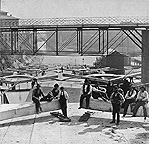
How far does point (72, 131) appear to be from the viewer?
9281 mm

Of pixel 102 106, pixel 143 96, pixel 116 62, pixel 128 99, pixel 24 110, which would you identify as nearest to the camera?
pixel 143 96

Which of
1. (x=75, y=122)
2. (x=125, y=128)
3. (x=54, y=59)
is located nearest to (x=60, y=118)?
(x=75, y=122)

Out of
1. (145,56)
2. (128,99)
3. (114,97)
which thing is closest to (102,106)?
(128,99)

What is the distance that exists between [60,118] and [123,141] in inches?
105

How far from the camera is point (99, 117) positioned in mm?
10914

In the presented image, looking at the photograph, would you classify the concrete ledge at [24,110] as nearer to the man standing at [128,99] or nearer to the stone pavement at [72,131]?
the stone pavement at [72,131]

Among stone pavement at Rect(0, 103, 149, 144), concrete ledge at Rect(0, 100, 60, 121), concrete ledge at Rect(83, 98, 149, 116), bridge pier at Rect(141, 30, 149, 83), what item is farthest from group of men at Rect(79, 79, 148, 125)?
bridge pier at Rect(141, 30, 149, 83)

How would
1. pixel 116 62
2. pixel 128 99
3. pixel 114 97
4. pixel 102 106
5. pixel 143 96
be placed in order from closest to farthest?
pixel 114 97
pixel 143 96
pixel 128 99
pixel 102 106
pixel 116 62

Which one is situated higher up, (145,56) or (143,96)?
(145,56)

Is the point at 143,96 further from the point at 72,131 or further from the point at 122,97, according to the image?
the point at 72,131

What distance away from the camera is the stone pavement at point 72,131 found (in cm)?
858

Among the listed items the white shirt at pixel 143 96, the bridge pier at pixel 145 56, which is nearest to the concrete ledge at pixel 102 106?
the white shirt at pixel 143 96

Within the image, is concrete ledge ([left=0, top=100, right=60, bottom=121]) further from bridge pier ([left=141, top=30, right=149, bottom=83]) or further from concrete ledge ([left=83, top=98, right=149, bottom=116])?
bridge pier ([left=141, top=30, right=149, bottom=83])

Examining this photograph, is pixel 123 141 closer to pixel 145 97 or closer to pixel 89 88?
pixel 145 97
